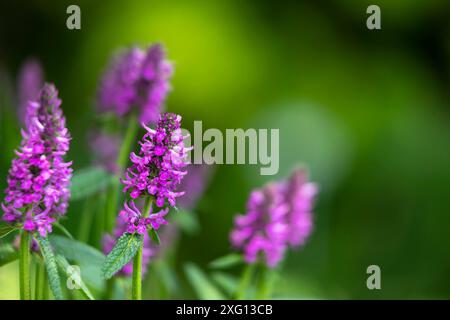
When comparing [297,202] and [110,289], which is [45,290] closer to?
[110,289]

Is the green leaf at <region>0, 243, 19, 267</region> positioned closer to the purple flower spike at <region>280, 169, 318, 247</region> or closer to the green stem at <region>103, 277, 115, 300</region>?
the green stem at <region>103, 277, 115, 300</region>

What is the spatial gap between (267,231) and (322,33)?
2597 mm

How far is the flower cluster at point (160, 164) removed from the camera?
3.04 feet

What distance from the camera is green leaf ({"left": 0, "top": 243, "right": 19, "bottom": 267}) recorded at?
105cm

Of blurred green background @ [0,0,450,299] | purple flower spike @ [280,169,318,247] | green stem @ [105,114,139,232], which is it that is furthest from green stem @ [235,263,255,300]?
blurred green background @ [0,0,450,299]

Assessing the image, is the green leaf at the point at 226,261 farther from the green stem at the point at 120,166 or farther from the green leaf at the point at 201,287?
the green stem at the point at 120,166

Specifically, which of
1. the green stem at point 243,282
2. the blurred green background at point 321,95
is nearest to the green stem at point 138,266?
the green stem at point 243,282

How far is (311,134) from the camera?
A: 389 centimetres

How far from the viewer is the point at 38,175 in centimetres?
92

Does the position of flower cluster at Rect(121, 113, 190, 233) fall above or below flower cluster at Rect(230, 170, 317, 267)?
above

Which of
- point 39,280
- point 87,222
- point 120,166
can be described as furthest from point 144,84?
point 39,280

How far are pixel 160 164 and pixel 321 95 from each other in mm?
2976

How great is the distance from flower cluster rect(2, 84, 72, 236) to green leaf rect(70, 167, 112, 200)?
292 millimetres
